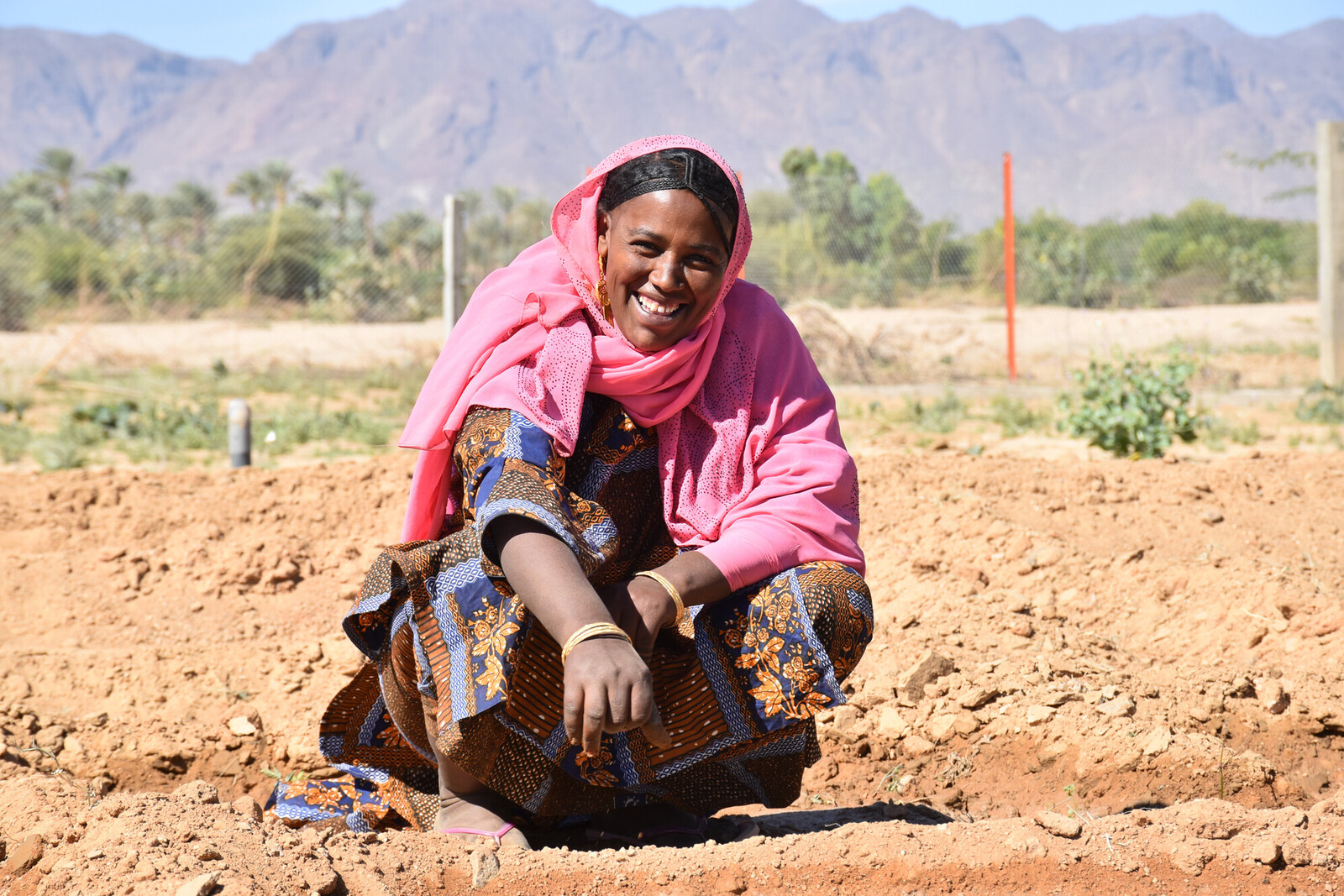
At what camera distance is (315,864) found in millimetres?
1796

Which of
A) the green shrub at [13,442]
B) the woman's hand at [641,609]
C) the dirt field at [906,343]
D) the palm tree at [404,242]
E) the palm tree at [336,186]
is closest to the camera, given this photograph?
the woman's hand at [641,609]

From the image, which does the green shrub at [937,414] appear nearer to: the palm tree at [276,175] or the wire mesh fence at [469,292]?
the wire mesh fence at [469,292]

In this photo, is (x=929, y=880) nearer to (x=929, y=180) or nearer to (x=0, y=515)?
(x=0, y=515)

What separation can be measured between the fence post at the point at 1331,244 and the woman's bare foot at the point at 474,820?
752 centimetres

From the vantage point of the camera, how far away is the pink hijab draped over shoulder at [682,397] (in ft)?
6.68

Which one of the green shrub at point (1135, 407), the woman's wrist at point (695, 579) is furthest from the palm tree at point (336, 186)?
the woman's wrist at point (695, 579)

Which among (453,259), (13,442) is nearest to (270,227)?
(453,259)

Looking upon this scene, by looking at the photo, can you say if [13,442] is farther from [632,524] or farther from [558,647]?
[558,647]

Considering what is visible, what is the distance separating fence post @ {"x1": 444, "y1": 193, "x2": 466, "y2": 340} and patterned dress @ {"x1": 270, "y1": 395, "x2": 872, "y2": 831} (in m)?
6.34

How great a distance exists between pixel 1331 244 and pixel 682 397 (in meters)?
7.45

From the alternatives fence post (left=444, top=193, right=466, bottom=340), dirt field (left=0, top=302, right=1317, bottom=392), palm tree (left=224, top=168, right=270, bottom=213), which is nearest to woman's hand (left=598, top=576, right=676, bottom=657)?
fence post (left=444, top=193, right=466, bottom=340)

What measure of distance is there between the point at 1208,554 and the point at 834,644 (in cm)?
222

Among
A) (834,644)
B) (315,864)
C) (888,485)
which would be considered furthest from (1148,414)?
(315,864)

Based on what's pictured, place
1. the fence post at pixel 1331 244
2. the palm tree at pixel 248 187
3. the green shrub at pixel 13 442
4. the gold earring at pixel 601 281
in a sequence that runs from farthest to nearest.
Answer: the palm tree at pixel 248 187
the fence post at pixel 1331 244
the green shrub at pixel 13 442
the gold earring at pixel 601 281
